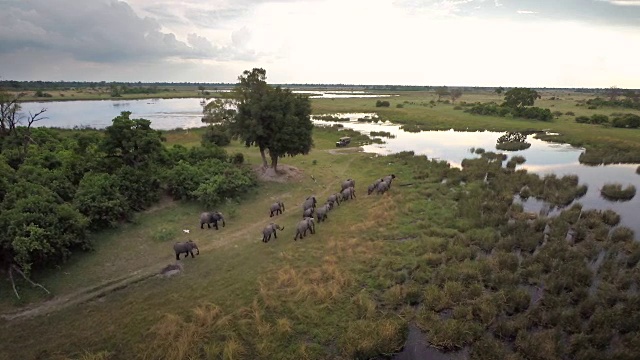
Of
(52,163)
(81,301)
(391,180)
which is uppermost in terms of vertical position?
(52,163)

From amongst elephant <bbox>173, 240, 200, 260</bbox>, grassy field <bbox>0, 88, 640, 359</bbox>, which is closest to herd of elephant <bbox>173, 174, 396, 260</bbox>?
elephant <bbox>173, 240, 200, 260</bbox>

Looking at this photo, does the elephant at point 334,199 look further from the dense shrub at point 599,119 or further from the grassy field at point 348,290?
the dense shrub at point 599,119

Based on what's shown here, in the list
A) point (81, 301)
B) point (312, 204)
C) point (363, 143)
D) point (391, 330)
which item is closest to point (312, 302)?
point (391, 330)

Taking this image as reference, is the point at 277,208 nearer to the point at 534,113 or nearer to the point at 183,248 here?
the point at 183,248

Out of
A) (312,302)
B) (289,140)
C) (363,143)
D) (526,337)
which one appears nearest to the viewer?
(526,337)

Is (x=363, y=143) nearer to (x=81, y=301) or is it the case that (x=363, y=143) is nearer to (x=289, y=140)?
(x=289, y=140)

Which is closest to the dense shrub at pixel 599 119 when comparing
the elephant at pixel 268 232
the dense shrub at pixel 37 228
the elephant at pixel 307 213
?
the elephant at pixel 307 213

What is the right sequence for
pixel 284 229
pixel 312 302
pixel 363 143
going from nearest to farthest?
pixel 312 302 < pixel 284 229 < pixel 363 143
